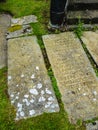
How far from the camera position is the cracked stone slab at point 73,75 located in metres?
2.94

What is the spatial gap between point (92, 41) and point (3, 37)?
59.2 inches

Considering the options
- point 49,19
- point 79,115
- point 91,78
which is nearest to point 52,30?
point 49,19

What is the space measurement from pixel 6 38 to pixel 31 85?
1.27m

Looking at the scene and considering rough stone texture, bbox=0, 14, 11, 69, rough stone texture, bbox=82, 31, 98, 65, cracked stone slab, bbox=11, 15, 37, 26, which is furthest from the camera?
cracked stone slab, bbox=11, 15, 37, 26

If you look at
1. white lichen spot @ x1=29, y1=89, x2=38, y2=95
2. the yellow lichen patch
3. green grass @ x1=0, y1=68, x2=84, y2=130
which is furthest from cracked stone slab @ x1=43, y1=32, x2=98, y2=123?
the yellow lichen patch

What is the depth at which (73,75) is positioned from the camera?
3396mm

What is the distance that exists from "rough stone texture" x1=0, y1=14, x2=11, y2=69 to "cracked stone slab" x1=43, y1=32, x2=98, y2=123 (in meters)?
0.66

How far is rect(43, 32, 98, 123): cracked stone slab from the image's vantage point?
9.64ft

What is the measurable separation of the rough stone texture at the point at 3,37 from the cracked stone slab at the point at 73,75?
66 centimetres

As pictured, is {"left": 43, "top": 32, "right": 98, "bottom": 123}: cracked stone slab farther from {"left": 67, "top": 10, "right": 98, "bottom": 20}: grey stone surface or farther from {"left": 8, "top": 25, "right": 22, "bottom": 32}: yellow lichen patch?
{"left": 8, "top": 25, "right": 22, "bottom": 32}: yellow lichen patch

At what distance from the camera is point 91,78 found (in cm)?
334

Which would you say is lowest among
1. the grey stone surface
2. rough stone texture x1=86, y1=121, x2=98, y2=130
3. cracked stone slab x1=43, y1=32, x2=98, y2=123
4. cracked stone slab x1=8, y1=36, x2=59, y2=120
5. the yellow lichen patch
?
the yellow lichen patch

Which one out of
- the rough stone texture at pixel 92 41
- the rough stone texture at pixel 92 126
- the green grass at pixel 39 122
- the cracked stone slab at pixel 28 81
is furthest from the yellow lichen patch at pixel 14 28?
the rough stone texture at pixel 92 126

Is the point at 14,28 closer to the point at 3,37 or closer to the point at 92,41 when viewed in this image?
the point at 3,37
